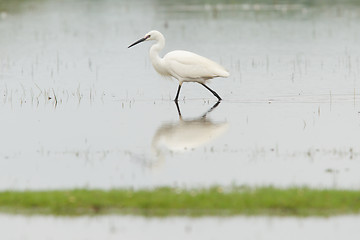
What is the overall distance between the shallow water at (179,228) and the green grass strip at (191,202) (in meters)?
0.20

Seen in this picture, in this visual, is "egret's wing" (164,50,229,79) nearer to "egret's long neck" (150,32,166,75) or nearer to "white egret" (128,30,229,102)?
"white egret" (128,30,229,102)

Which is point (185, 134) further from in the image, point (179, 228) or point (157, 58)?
point (179, 228)

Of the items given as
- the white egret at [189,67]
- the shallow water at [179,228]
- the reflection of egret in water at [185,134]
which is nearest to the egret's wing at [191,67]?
the white egret at [189,67]

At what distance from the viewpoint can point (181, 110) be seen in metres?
18.5

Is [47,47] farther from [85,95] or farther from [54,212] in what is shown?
[54,212]

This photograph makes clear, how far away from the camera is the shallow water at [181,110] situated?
491 inches

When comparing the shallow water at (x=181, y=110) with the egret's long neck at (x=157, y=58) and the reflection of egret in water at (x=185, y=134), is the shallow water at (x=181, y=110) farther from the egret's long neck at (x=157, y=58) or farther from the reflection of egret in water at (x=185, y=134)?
the egret's long neck at (x=157, y=58)

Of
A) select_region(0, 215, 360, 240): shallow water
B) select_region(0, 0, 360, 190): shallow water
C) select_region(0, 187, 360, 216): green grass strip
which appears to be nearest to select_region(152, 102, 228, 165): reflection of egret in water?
select_region(0, 0, 360, 190): shallow water

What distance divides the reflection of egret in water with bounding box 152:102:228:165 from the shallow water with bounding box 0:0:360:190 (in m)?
0.02

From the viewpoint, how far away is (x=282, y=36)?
34.8 meters

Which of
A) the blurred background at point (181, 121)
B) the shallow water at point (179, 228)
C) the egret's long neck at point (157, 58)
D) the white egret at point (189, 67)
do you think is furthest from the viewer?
the egret's long neck at point (157, 58)

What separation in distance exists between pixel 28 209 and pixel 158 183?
83.1 inches

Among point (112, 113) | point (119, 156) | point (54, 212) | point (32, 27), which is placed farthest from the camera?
point (32, 27)

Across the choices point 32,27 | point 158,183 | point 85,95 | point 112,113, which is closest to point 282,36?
point 32,27
